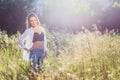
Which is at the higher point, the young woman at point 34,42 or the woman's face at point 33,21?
the woman's face at point 33,21

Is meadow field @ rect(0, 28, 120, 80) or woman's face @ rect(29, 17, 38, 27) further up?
woman's face @ rect(29, 17, 38, 27)

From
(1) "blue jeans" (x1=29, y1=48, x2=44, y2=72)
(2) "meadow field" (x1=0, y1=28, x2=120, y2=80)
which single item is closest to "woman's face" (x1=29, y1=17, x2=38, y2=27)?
(1) "blue jeans" (x1=29, y1=48, x2=44, y2=72)

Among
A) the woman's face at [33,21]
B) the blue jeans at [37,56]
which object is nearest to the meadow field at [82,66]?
the blue jeans at [37,56]

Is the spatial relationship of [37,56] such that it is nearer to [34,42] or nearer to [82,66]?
[34,42]

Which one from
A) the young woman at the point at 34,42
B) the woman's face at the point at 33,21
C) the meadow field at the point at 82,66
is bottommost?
the meadow field at the point at 82,66

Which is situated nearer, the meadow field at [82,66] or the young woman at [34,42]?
the meadow field at [82,66]

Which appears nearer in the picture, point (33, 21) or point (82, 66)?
point (82, 66)

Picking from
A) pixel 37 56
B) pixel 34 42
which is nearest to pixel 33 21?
pixel 34 42

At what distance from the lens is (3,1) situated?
25641mm

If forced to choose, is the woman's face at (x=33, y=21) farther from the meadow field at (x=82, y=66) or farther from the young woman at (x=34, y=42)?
the meadow field at (x=82, y=66)

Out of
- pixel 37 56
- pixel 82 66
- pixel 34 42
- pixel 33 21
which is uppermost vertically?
pixel 33 21

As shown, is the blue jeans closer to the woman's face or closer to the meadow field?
the meadow field

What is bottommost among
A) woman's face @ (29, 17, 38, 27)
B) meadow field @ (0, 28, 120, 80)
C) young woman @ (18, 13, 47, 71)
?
meadow field @ (0, 28, 120, 80)

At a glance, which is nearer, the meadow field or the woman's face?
the meadow field
